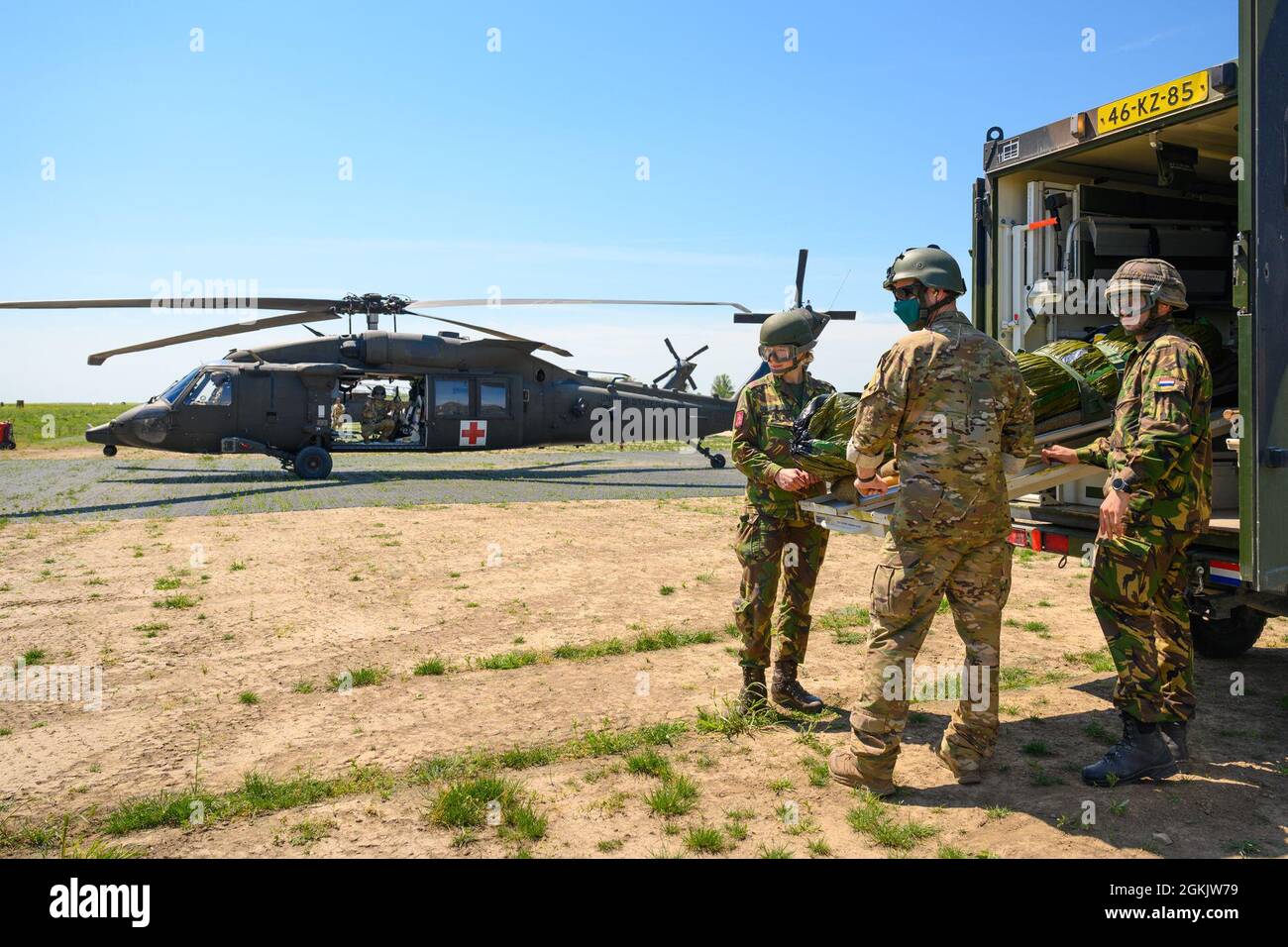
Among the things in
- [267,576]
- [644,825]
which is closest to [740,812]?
[644,825]

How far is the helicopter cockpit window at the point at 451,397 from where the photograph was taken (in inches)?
694

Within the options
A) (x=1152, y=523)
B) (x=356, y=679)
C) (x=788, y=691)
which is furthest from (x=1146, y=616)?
(x=356, y=679)

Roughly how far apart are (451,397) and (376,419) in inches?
77.2

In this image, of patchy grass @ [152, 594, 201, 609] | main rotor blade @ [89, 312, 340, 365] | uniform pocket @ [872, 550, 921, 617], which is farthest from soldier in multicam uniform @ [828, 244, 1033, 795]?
main rotor blade @ [89, 312, 340, 365]

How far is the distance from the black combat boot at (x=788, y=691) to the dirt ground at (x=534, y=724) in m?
0.13

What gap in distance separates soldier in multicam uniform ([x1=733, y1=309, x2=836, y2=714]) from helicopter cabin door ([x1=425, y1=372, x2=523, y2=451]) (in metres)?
13.6

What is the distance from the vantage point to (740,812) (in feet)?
12.0

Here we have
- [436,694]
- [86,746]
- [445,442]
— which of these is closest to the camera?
[86,746]

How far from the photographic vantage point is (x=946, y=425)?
12.4 feet

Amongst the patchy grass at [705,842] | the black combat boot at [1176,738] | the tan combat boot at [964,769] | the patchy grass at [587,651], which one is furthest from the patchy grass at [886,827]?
the patchy grass at [587,651]

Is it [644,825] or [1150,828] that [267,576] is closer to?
[644,825]

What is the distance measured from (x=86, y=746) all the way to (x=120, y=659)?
1619 mm

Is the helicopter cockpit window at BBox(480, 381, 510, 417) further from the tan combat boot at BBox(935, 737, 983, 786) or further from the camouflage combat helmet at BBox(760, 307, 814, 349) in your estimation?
the tan combat boot at BBox(935, 737, 983, 786)
